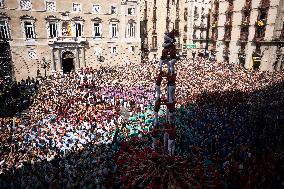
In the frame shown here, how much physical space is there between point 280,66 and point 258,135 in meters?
23.0

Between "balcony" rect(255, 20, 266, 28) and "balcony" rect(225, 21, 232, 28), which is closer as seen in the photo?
"balcony" rect(255, 20, 266, 28)

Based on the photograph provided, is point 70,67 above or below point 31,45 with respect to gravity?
below

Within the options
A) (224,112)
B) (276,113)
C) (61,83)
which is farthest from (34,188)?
(61,83)

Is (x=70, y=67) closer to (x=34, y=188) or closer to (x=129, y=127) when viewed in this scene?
(x=129, y=127)

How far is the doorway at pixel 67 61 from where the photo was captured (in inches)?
1231

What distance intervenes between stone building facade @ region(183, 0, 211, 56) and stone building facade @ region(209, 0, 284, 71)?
18.4 feet

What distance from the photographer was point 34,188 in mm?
9164

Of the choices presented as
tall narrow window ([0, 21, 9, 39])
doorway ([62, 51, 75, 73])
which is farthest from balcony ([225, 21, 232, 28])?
tall narrow window ([0, 21, 9, 39])

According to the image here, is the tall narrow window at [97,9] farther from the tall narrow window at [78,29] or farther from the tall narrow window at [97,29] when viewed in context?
the tall narrow window at [78,29]

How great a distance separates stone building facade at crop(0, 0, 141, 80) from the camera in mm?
27500

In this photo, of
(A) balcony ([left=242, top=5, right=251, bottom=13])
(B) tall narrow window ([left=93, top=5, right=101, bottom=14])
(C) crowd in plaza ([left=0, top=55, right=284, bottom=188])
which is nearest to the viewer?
(C) crowd in plaza ([left=0, top=55, right=284, bottom=188])

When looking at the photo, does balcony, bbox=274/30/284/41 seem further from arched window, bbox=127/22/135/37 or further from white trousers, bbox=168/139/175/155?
white trousers, bbox=168/139/175/155

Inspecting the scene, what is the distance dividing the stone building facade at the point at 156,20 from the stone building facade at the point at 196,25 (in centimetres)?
353

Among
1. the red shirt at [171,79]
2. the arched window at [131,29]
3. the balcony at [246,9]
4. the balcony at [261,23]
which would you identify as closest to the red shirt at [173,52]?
the red shirt at [171,79]
